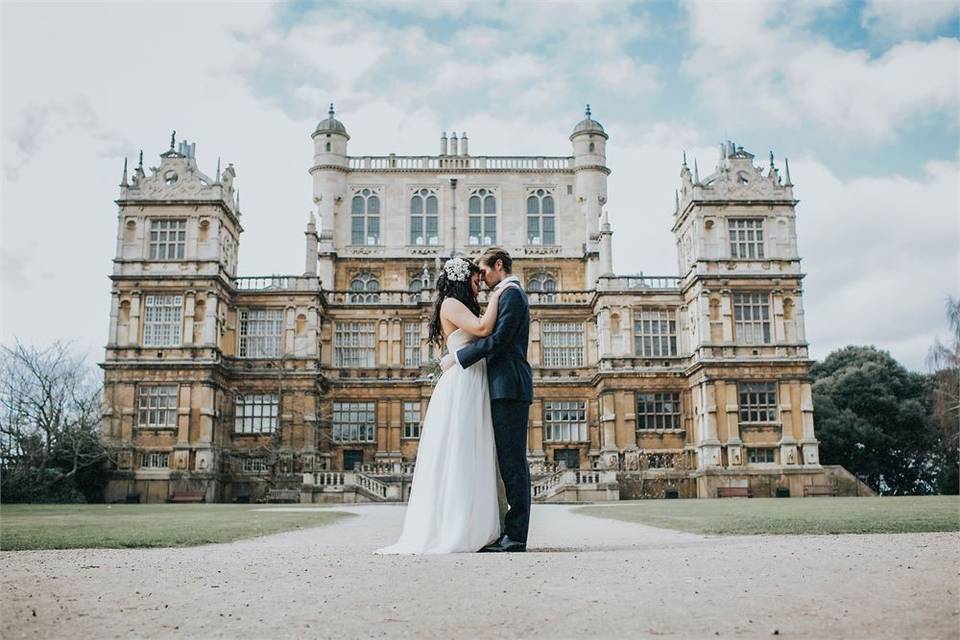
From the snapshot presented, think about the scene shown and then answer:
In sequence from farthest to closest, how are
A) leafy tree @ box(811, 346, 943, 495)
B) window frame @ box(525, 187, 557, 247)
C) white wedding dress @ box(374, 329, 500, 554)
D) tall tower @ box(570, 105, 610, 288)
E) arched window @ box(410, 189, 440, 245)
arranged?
1. leafy tree @ box(811, 346, 943, 495)
2. window frame @ box(525, 187, 557, 247)
3. arched window @ box(410, 189, 440, 245)
4. tall tower @ box(570, 105, 610, 288)
5. white wedding dress @ box(374, 329, 500, 554)

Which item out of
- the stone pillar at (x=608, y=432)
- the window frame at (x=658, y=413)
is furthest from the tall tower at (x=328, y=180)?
the window frame at (x=658, y=413)

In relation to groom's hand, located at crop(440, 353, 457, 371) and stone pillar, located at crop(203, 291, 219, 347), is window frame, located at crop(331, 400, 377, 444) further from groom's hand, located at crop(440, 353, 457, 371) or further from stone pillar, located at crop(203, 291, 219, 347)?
groom's hand, located at crop(440, 353, 457, 371)

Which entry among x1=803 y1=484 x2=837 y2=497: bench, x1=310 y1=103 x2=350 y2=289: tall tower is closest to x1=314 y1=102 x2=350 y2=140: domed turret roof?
x1=310 y1=103 x2=350 y2=289: tall tower

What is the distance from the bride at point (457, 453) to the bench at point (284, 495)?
27952mm

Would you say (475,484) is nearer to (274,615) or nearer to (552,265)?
(274,615)

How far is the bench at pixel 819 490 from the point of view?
37406 mm

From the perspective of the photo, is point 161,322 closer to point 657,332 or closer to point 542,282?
point 542,282

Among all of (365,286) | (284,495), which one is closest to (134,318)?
(284,495)

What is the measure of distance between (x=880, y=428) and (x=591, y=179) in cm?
1967

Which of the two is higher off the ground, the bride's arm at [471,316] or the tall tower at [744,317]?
the tall tower at [744,317]

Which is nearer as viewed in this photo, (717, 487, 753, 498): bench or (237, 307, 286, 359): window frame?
(717, 487, 753, 498): bench

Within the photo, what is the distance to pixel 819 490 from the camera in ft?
123

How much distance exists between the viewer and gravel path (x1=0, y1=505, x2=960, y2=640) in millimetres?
4746

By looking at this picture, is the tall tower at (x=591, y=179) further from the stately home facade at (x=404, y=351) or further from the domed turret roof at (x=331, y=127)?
the domed turret roof at (x=331, y=127)
